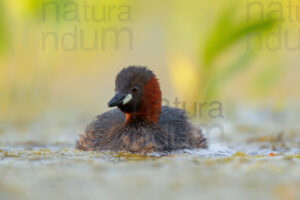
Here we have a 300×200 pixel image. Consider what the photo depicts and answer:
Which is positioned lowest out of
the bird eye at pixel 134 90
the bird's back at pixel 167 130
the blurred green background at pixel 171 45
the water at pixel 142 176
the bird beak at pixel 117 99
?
the water at pixel 142 176

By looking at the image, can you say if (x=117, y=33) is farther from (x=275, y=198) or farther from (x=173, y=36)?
(x=275, y=198)

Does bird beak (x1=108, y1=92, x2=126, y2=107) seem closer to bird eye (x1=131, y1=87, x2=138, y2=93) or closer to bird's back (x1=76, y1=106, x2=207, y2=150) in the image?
bird eye (x1=131, y1=87, x2=138, y2=93)

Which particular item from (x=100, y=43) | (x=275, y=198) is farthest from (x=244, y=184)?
(x=100, y=43)

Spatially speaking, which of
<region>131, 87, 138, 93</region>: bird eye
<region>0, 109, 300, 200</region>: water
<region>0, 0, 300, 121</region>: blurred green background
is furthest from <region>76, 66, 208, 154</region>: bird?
<region>0, 0, 300, 121</region>: blurred green background

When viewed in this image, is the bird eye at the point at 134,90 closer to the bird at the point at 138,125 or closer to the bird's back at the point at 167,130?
the bird at the point at 138,125

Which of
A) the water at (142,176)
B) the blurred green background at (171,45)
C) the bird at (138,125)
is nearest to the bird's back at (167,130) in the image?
the bird at (138,125)

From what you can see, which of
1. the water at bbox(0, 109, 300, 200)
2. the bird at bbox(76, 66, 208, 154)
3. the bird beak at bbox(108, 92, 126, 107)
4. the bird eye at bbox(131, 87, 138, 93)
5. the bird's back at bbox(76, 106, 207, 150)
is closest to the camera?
the water at bbox(0, 109, 300, 200)

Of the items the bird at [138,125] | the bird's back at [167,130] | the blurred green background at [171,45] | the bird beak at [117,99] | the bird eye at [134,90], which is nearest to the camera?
the bird beak at [117,99]
